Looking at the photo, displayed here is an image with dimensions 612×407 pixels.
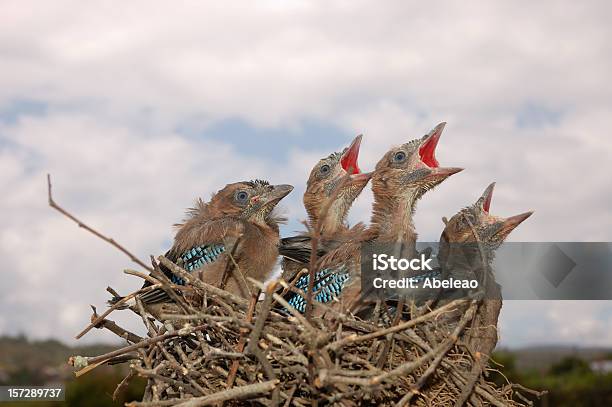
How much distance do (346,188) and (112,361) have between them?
7.07ft

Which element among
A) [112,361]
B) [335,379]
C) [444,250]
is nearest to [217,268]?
[112,361]

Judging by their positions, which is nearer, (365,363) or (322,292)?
(365,363)

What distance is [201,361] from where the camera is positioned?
416 centimetres

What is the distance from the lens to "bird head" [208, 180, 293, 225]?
5.79m

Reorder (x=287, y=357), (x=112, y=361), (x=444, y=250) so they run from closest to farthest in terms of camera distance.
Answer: (x=287, y=357), (x=112, y=361), (x=444, y=250)

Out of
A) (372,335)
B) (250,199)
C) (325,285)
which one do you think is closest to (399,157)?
(250,199)

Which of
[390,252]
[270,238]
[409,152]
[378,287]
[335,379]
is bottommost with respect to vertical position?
[335,379]

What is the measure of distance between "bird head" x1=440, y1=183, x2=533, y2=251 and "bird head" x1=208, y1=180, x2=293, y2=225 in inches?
49.2

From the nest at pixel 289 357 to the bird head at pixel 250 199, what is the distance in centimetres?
134

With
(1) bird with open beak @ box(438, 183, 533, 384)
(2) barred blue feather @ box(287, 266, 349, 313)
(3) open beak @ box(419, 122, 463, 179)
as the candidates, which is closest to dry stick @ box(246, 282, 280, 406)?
(2) barred blue feather @ box(287, 266, 349, 313)

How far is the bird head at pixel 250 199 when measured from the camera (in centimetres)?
579

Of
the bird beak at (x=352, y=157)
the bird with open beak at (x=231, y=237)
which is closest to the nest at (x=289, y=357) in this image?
the bird with open beak at (x=231, y=237)

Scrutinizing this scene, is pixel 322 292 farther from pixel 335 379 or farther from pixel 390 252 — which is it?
pixel 335 379

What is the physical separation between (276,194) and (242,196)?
0.85ft
